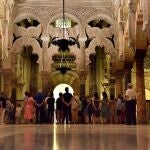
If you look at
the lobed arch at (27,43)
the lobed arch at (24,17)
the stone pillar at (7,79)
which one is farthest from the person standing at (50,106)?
the lobed arch at (24,17)

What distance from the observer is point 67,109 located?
1375cm

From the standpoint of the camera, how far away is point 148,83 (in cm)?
2452

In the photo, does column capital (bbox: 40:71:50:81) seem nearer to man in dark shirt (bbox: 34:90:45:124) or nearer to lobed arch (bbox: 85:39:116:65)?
lobed arch (bbox: 85:39:116:65)

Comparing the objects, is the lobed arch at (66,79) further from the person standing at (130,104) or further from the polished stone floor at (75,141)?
the polished stone floor at (75,141)

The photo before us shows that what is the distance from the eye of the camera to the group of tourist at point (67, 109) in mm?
13555

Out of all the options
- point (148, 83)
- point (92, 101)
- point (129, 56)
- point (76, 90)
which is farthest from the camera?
point (76, 90)

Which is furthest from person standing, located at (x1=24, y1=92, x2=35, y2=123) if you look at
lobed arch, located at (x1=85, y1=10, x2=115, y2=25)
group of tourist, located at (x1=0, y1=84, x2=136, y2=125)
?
lobed arch, located at (x1=85, y1=10, x2=115, y2=25)

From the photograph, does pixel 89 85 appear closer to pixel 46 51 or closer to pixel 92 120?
pixel 46 51

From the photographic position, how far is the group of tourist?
1355 cm

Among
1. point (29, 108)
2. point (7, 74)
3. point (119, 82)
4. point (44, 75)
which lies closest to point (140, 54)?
point (29, 108)

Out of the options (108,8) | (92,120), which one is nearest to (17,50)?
(108,8)

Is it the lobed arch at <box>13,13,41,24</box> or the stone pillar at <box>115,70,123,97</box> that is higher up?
the lobed arch at <box>13,13,41,24</box>

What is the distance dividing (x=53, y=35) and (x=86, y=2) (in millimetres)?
2375

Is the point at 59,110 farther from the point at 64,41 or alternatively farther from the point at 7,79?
the point at 7,79
